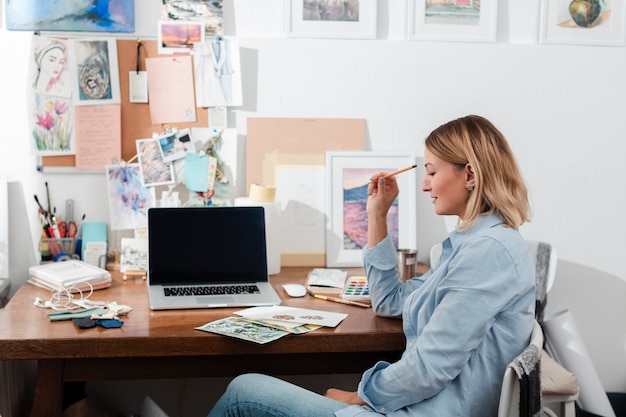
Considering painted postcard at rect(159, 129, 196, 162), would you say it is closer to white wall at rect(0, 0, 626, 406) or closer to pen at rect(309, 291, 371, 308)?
white wall at rect(0, 0, 626, 406)

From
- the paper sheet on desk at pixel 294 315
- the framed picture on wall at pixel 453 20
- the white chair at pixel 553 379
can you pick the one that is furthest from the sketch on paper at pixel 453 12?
the paper sheet on desk at pixel 294 315

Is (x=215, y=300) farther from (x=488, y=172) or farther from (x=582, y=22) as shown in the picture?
(x=582, y=22)

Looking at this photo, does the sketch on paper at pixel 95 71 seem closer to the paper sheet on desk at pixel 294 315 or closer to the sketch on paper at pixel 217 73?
the sketch on paper at pixel 217 73

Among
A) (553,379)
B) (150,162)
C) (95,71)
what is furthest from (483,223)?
(95,71)

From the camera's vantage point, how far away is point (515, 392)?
51.8 inches

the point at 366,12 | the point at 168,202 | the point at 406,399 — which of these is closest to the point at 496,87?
the point at 366,12

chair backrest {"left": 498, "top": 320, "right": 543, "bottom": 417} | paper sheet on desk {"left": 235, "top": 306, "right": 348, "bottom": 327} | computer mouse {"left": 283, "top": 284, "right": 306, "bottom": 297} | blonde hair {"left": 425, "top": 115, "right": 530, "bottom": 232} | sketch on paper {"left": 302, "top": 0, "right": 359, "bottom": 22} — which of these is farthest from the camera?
sketch on paper {"left": 302, "top": 0, "right": 359, "bottom": 22}

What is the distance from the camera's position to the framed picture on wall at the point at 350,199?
91.2 inches

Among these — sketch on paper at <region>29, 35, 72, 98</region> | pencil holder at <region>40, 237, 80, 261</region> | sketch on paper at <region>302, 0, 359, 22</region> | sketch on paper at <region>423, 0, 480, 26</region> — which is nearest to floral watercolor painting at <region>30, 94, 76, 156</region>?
sketch on paper at <region>29, 35, 72, 98</region>

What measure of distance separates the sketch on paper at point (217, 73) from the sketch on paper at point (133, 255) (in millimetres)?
456

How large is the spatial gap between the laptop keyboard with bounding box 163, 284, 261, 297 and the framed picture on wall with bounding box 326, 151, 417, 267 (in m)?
0.39

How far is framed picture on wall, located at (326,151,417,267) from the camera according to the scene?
2316mm

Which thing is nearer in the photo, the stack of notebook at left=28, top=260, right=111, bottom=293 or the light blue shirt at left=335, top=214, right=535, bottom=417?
the light blue shirt at left=335, top=214, right=535, bottom=417

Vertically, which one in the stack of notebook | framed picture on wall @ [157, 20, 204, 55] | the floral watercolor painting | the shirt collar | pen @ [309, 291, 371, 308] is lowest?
pen @ [309, 291, 371, 308]
